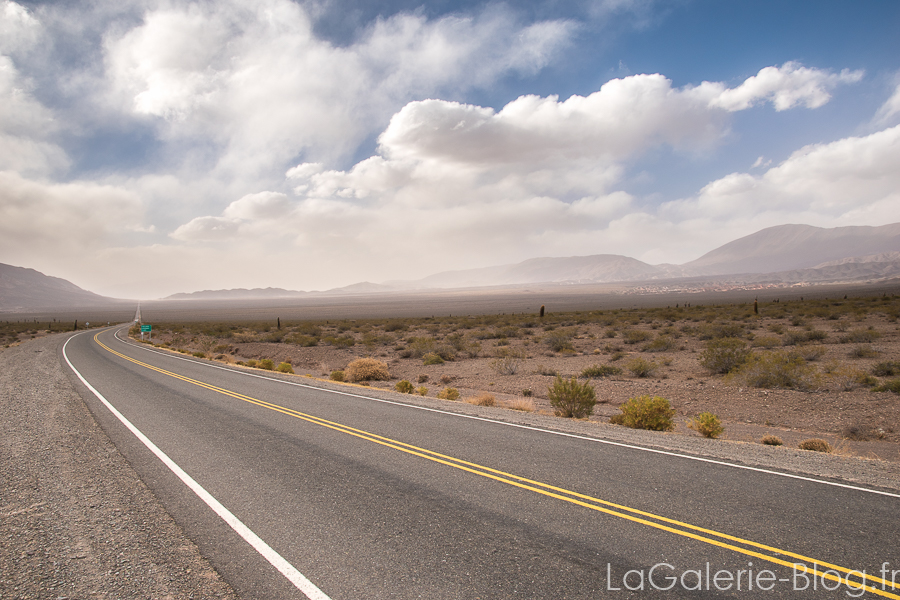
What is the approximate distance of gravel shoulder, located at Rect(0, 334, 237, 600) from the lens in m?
3.87

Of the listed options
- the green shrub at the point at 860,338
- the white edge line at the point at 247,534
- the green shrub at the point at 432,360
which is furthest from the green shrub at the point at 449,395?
the green shrub at the point at 860,338

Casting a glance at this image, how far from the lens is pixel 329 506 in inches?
213

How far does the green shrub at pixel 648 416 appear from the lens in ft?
35.0

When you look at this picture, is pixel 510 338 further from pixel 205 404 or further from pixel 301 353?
pixel 205 404

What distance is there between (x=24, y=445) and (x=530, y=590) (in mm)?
9907

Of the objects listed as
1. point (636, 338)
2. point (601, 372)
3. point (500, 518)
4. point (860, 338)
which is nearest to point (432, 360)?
point (601, 372)

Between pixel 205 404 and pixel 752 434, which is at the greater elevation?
pixel 205 404

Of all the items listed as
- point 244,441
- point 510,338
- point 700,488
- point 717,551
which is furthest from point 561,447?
point 510,338

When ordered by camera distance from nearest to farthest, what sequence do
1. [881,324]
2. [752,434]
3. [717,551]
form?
[717,551] → [752,434] → [881,324]

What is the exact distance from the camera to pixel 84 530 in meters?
4.88

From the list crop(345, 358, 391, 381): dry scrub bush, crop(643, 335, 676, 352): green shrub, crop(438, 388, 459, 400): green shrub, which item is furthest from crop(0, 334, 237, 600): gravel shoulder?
crop(643, 335, 676, 352): green shrub

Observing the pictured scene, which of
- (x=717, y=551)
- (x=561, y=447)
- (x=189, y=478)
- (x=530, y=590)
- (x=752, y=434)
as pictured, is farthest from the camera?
(x=752, y=434)

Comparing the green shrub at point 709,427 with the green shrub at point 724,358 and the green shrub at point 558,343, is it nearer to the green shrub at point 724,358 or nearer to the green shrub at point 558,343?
the green shrub at point 724,358

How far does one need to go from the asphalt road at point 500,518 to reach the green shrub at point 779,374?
36.4 ft
